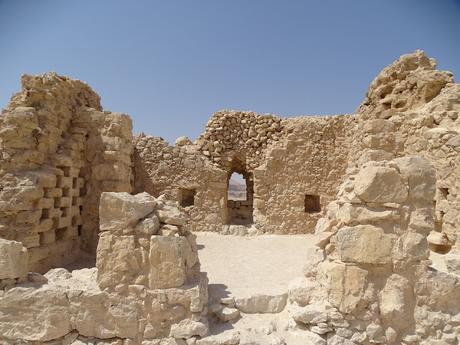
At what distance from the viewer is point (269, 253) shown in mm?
7461

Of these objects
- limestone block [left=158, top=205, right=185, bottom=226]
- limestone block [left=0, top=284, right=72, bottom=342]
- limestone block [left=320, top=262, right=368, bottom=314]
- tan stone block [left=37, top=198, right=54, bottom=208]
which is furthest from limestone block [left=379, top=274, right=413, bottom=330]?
tan stone block [left=37, top=198, right=54, bottom=208]

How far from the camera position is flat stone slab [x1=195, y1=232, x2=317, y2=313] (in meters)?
3.94

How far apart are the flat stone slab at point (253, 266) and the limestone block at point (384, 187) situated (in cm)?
174

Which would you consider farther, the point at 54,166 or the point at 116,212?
the point at 54,166

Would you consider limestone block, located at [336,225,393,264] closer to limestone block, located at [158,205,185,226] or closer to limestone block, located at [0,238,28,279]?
limestone block, located at [158,205,185,226]

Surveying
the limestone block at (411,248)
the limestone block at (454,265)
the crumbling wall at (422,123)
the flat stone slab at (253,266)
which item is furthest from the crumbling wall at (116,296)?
the crumbling wall at (422,123)

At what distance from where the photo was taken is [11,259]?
10.7 feet

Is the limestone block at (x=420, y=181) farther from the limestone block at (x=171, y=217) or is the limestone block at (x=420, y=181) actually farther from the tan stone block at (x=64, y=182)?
the tan stone block at (x=64, y=182)

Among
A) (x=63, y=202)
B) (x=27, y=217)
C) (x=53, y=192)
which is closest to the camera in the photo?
(x=27, y=217)

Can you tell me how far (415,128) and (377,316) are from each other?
521 cm

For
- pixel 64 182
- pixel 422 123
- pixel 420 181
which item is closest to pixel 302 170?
pixel 422 123

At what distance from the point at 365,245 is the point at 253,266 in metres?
3.05

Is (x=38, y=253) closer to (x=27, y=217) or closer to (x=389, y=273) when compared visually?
(x=27, y=217)

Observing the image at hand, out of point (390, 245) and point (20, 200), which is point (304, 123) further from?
point (20, 200)
